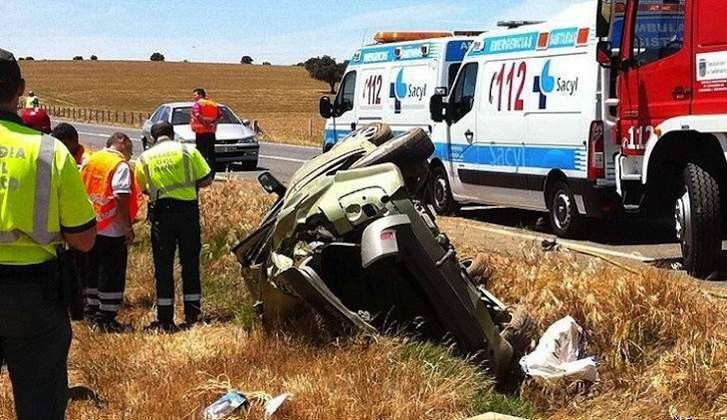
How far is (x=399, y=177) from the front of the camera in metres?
5.68

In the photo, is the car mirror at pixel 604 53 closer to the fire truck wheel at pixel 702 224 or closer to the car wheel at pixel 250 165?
the fire truck wheel at pixel 702 224

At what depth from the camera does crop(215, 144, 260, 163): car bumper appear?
21203mm

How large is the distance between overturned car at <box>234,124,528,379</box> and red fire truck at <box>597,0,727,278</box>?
115 inches

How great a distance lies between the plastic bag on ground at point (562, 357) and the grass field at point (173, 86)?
4240cm

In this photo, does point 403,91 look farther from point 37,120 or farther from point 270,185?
point 270,185

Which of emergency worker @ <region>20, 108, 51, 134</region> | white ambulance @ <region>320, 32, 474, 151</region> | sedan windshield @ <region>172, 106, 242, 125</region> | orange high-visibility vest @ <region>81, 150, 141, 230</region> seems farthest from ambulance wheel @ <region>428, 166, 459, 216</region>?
sedan windshield @ <region>172, 106, 242, 125</region>

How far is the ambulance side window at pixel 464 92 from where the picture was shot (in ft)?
42.1

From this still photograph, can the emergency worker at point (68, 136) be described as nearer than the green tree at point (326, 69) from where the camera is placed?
Yes

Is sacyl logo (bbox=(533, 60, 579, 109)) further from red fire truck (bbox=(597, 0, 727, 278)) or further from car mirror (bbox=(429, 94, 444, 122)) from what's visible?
car mirror (bbox=(429, 94, 444, 122))

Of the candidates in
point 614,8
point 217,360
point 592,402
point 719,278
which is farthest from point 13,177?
point 614,8

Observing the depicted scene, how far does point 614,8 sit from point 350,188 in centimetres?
540

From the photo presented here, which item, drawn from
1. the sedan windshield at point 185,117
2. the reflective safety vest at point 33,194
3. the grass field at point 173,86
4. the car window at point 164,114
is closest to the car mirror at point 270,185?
the reflective safety vest at point 33,194

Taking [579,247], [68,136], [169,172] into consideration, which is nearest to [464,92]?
[579,247]

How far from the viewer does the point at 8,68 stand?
3943 millimetres
